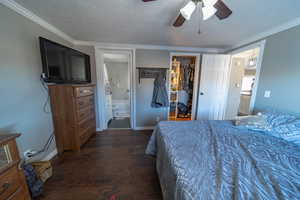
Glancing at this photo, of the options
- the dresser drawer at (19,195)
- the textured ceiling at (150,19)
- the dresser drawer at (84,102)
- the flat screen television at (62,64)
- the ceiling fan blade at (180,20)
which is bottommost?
the dresser drawer at (19,195)

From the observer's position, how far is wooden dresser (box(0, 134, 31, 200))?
0.92 metres

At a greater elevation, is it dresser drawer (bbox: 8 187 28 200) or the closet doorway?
the closet doorway

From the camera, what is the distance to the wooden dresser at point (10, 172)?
0.92 m

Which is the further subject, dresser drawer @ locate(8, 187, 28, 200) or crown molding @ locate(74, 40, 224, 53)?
crown molding @ locate(74, 40, 224, 53)

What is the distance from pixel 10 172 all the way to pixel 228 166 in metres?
1.79

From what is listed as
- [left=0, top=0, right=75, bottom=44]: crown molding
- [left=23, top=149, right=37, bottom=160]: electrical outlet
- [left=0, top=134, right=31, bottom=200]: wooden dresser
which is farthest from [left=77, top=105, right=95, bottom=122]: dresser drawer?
[left=0, top=0, right=75, bottom=44]: crown molding

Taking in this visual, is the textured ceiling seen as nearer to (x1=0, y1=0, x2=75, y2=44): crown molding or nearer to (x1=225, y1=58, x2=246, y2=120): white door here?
(x1=0, y1=0, x2=75, y2=44): crown molding

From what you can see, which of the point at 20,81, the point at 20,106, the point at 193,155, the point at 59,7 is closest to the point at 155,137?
the point at 193,155

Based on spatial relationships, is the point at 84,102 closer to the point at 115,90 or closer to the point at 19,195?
the point at 19,195

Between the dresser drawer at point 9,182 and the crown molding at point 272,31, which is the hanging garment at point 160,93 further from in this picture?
the dresser drawer at point 9,182

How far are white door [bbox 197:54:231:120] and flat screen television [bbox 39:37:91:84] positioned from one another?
2.90 m

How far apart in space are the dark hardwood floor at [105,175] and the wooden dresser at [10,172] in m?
0.46

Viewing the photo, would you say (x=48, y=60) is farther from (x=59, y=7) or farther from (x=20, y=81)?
(x=59, y=7)

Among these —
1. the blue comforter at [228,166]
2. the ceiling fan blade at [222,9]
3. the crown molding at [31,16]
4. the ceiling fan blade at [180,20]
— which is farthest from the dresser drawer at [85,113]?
the ceiling fan blade at [222,9]
